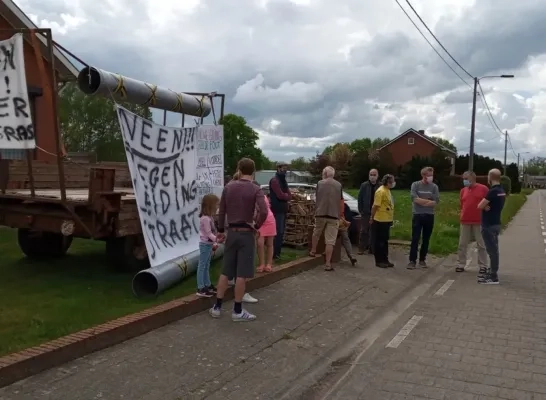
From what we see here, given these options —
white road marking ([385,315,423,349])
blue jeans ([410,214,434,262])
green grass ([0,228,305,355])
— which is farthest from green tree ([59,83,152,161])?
white road marking ([385,315,423,349])

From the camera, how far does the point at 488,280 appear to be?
9.57 meters

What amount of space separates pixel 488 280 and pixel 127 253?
5819mm

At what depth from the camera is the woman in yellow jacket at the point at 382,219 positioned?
1050cm

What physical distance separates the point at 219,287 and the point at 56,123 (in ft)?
8.45

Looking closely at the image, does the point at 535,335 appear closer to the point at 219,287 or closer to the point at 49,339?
the point at 219,287

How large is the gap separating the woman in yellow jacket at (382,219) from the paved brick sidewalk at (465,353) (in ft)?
5.29

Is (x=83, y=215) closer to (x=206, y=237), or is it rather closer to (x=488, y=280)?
(x=206, y=237)

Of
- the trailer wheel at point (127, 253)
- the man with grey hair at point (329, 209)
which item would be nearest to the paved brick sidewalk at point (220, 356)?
the trailer wheel at point (127, 253)

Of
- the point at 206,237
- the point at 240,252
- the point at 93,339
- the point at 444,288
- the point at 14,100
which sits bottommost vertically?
the point at 444,288

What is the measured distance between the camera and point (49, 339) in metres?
5.21

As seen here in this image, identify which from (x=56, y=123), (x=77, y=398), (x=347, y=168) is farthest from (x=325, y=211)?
(x=347, y=168)

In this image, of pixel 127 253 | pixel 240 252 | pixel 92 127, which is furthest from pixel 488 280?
pixel 92 127

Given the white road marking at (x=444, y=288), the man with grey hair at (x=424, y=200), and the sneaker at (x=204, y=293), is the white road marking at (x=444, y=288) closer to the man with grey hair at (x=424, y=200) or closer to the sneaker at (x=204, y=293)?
the man with grey hair at (x=424, y=200)

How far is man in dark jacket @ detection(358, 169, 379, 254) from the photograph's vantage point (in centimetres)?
1156
